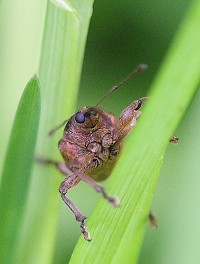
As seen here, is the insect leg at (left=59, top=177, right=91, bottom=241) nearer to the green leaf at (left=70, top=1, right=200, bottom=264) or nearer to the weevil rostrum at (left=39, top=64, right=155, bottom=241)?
the weevil rostrum at (left=39, top=64, right=155, bottom=241)

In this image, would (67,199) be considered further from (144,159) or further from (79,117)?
(144,159)

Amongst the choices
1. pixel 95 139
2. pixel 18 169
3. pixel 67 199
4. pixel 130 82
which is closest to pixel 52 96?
pixel 18 169

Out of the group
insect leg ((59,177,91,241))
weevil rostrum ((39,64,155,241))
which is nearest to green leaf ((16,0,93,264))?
insect leg ((59,177,91,241))

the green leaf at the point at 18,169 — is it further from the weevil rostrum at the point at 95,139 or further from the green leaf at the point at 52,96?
the weevil rostrum at the point at 95,139

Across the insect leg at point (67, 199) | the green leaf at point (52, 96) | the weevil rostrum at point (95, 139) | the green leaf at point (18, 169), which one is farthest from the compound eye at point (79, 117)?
the green leaf at point (18, 169)

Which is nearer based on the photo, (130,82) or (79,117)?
(79,117)

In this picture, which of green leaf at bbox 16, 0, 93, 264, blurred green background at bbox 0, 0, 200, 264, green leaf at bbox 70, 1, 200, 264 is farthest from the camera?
blurred green background at bbox 0, 0, 200, 264

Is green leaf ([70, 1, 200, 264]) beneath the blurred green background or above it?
above
